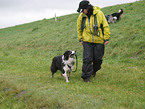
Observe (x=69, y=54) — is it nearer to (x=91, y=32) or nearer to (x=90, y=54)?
(x=90, y=54)

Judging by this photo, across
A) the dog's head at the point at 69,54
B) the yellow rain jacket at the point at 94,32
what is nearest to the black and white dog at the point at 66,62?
the dog's head at the point at 69,54

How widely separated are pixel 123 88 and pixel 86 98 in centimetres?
142

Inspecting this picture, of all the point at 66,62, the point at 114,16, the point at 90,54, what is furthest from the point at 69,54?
the point at 114,16

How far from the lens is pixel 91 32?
6.16 meters

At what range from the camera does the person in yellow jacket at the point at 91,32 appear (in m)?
6.06

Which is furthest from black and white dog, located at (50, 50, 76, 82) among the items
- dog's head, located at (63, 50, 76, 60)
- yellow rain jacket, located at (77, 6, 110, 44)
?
yellow rain jacket, located at (77, 6, 110, 44)

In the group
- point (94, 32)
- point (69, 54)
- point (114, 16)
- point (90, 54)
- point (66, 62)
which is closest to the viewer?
point (94, 32)

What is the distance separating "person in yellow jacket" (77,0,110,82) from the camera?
6.06 meters

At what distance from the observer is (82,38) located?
21.4 ft

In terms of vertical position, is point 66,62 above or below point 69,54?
below

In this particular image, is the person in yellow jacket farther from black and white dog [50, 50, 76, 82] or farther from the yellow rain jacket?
black and white dog [50, 50, 76, 82]

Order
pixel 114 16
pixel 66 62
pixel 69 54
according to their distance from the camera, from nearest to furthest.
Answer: pixel 69 54
pixel 66 62
pixel 114 16

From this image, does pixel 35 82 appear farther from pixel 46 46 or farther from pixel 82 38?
pixel 46 46

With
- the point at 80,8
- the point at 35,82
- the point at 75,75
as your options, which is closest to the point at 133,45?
the point at 75,75
